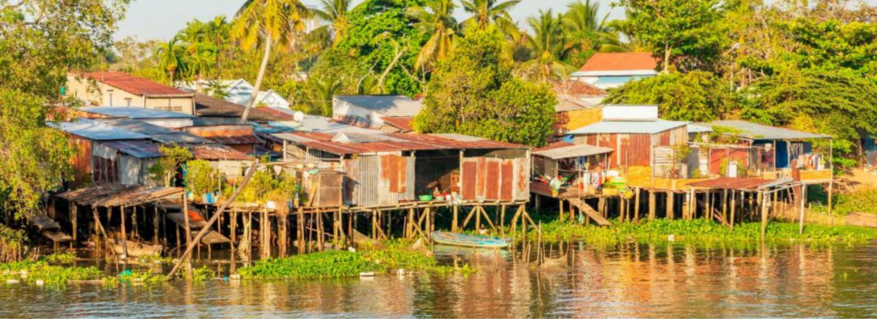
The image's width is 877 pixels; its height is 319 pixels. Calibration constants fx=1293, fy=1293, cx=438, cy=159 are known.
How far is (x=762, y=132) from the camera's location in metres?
51.8

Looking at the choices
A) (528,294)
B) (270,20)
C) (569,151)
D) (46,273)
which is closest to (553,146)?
(569,151)

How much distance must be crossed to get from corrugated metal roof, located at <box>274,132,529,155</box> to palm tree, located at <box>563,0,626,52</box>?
105 ft

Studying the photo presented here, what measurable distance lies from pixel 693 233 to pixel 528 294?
1426cm

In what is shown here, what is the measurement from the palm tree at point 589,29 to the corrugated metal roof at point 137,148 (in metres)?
39.7

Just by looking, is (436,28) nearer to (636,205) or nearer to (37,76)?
(636,205)

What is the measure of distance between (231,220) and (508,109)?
1277 centimetres

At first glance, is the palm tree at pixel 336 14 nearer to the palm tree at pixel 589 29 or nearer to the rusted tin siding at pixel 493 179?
the palm tree at pixel 589 29

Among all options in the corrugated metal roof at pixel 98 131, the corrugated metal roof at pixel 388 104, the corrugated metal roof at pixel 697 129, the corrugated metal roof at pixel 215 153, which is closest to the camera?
the corrugated metal roof at pixel 215 153

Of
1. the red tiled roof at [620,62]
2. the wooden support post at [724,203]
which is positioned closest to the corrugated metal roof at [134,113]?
the wooden support post at [724,203]

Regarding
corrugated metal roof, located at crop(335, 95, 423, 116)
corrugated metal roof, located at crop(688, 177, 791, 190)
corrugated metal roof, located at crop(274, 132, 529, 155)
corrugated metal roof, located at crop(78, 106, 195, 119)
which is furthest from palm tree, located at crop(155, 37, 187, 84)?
corrugated metal roof, located at crop(688, 177, 791, 190)

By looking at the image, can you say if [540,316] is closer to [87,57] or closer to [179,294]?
[179,294]

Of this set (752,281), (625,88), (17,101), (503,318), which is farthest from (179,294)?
(625,88)

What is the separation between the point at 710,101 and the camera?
5678cm

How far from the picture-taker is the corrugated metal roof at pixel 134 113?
48.7 meters
